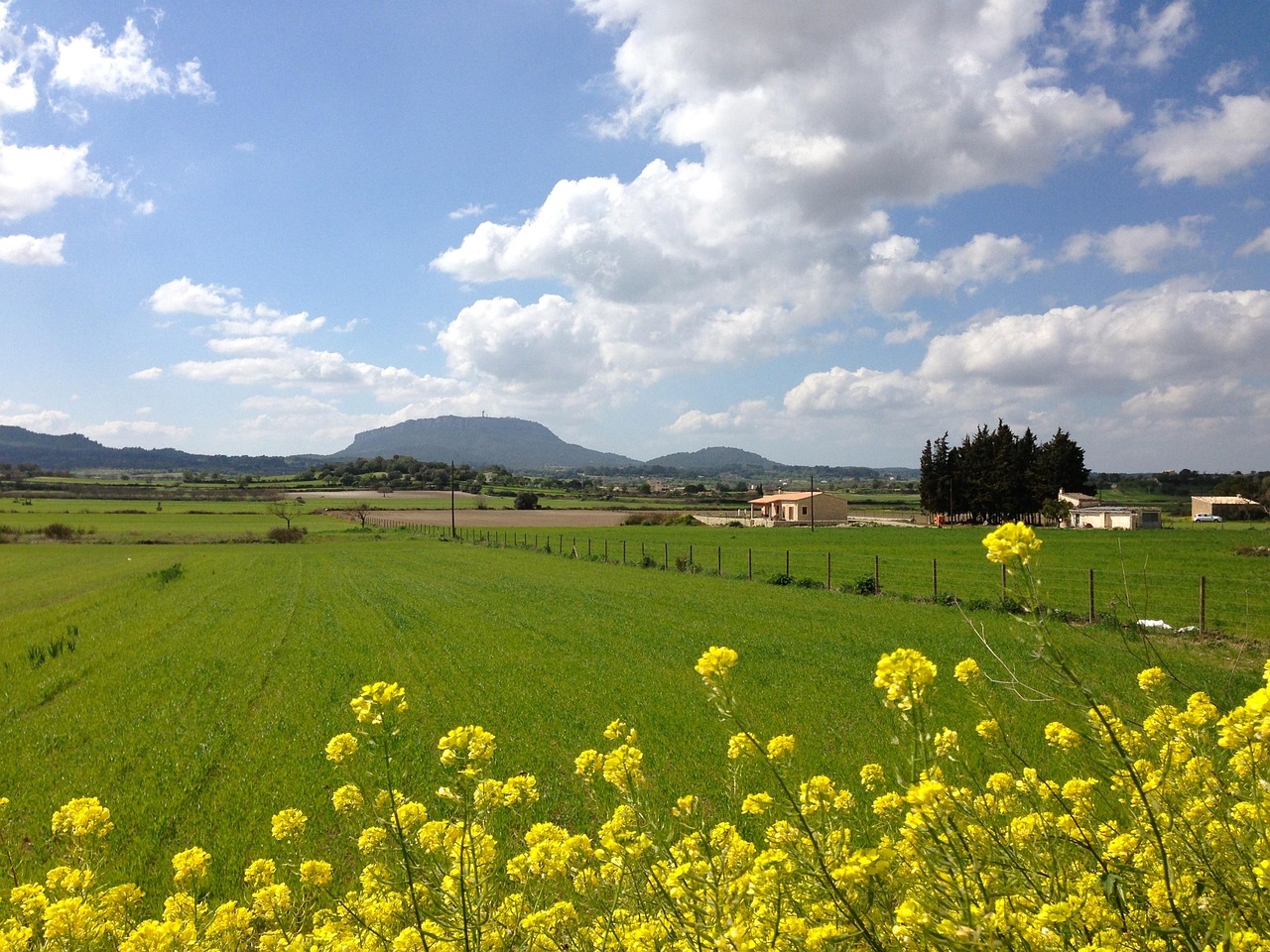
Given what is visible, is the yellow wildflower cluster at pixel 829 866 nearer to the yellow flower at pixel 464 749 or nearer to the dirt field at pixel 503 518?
the yellow flower at pixel 464 749

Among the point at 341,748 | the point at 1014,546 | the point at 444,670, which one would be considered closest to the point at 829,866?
the point at 1014,546

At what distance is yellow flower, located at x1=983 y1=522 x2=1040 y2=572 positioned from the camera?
1.81 m

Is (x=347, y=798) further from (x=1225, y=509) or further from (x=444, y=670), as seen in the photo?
(x=1225, y=509)

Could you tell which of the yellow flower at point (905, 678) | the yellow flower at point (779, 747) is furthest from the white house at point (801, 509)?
the yellow flower at point (905, 678)

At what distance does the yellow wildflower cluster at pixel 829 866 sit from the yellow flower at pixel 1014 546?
2cm

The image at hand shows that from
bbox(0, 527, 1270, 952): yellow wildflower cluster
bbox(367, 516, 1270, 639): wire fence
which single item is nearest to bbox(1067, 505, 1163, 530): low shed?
bbox(367, 516, 1270, 639): wire fence

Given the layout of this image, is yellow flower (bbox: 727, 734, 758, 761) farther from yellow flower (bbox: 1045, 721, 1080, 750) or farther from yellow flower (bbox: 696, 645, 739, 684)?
yellow flower (bbox: 1045, 721, 1080, 750)

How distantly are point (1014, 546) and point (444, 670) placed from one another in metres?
13.4

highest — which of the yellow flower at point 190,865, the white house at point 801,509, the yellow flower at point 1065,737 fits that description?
the yellow flower at point 1065,737

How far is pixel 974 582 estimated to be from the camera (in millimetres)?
27969

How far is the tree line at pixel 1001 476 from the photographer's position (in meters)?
77.8

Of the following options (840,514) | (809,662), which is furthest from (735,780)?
(840,514)

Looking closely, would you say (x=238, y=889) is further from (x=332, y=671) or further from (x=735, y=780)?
(x=332, y=671)

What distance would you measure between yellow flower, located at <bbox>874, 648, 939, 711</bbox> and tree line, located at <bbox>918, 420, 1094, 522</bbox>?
264 feet
